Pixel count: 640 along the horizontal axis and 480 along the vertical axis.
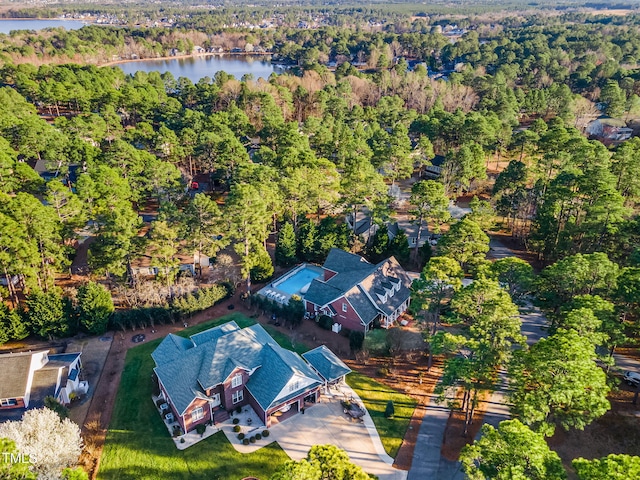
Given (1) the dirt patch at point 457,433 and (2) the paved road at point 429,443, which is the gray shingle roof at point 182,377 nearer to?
(2) the paved road at point 429,443

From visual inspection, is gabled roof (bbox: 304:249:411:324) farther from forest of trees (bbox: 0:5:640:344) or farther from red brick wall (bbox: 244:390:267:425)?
red brick wall (bbox: 244:390:267:425)

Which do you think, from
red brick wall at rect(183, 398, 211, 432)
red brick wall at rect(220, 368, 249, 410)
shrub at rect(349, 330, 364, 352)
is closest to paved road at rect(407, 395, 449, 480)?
shrub at rect(349, 330, 364, 352)

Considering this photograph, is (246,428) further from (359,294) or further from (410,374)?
(359,294)

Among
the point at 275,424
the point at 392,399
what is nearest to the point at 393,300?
the point at 392,399

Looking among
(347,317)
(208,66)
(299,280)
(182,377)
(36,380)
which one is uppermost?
(208,66)

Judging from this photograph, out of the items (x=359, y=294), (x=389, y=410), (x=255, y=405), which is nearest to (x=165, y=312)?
(x=255, y=405)

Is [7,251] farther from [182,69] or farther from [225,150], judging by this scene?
[182,69]

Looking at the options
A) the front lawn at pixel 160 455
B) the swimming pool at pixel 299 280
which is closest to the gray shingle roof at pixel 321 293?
the swimming pool at pixel 299 280
